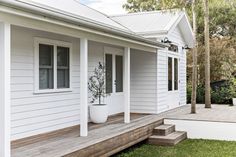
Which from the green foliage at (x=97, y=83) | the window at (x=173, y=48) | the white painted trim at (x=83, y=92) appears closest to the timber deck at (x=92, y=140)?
the white painted trim at (x=83, y=92)

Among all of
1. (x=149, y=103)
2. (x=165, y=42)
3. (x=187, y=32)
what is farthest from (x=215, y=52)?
(x=149, y=103)

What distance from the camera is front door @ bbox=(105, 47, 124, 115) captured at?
10617 millimetres

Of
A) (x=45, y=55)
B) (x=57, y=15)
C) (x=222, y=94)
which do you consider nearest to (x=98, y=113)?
(x=45, y=55)

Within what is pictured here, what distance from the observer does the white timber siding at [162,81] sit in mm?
11797

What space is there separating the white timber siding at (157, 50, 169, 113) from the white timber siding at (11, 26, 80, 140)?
4450 millimetres

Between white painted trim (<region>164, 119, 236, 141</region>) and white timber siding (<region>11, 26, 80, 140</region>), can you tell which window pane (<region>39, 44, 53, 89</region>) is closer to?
white timber siding (<region>11, 26, 80, 140</region>)

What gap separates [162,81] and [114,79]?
212 cm

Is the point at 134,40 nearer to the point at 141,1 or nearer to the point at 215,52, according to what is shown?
the point at 215,52

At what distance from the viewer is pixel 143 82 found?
11.9 m

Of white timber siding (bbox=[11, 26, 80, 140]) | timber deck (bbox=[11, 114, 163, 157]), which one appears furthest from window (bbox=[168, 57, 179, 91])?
white timber siding (bbox=[11, 26, 80, 140])

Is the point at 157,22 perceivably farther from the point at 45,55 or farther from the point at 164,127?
the point at 45,55

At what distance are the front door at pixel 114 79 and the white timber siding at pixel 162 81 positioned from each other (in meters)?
1.34

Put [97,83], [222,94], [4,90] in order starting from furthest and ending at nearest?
[222,94]
[97,83]
[4,90]

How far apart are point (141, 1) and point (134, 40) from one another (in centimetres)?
2082
